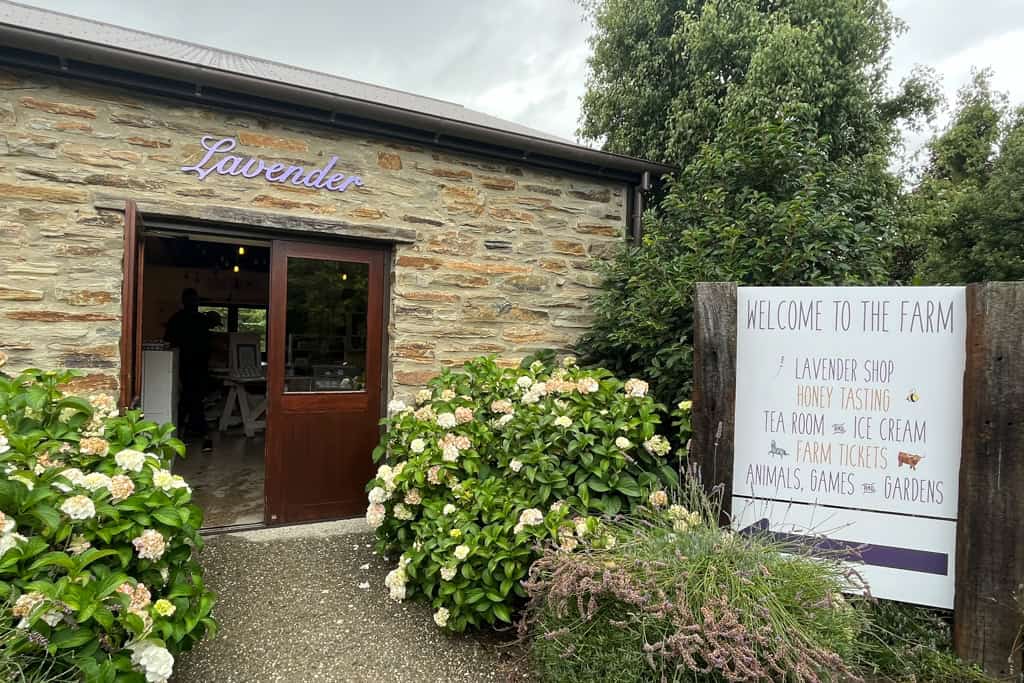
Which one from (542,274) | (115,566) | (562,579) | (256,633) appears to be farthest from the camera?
(542,274)

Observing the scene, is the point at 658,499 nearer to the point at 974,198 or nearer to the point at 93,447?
the point at 93,447

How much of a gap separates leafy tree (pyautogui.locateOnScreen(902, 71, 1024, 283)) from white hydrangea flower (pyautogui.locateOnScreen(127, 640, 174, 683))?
26.7 feet

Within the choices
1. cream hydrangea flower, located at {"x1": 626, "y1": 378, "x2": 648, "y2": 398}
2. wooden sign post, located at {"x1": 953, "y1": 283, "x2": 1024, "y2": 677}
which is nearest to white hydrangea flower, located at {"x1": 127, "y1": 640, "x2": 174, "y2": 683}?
cream hydrangea flower, located at {"x1": 626, "y1": 378, "x2": 648, "y2": 398}

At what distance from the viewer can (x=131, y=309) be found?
335cm

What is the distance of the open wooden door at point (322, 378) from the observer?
3.97 m

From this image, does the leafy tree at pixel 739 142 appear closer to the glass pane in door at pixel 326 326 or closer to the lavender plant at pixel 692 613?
the lavender plant at pixel 692 613

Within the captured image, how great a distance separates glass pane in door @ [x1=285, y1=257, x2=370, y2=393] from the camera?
4023mm

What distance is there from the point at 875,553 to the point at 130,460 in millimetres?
3150

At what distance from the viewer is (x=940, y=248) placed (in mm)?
10289

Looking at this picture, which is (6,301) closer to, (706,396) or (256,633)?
(256,633)

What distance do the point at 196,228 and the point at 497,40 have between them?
333 inches

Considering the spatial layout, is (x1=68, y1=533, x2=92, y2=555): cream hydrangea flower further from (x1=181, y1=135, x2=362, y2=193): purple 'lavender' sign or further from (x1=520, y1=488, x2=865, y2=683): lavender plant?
(x1=181, y1=135, x2=362, y2=193): purple 'lavender' sign

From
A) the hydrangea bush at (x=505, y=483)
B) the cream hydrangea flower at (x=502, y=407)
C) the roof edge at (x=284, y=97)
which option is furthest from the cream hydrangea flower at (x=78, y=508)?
the roof edge at (x=284, y=97)

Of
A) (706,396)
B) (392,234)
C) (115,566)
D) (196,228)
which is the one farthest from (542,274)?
(115,566)
